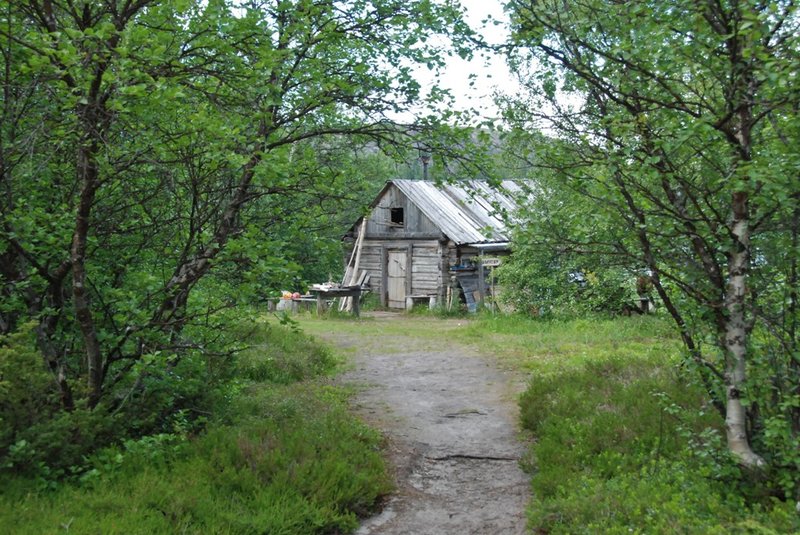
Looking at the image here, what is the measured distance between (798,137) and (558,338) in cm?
1066

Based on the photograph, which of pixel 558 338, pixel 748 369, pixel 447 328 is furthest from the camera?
pixel 447 328

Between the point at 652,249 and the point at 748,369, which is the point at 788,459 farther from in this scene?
the point at 652,249

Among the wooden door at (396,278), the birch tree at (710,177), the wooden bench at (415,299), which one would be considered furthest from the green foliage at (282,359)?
the wooden door at (396,278)

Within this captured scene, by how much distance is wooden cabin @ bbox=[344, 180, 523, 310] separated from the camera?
1016 inches

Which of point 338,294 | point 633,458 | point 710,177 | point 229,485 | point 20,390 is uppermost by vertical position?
point 710,177

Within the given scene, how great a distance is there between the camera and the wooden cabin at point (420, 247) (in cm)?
2581

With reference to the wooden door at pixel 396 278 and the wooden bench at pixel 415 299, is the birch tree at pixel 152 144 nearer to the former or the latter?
the wooden bench at pixel 415 299

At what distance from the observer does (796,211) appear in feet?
14.4

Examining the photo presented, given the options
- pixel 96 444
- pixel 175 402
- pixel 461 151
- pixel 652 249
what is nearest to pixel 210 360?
pixel 175 402

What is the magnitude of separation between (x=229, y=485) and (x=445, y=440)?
3025 millimetres

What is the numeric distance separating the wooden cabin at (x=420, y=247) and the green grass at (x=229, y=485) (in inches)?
725

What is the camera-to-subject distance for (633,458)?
5684mm

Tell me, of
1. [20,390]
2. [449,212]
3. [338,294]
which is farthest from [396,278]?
[20,390]

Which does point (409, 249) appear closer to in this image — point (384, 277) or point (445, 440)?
point (384, 277)
